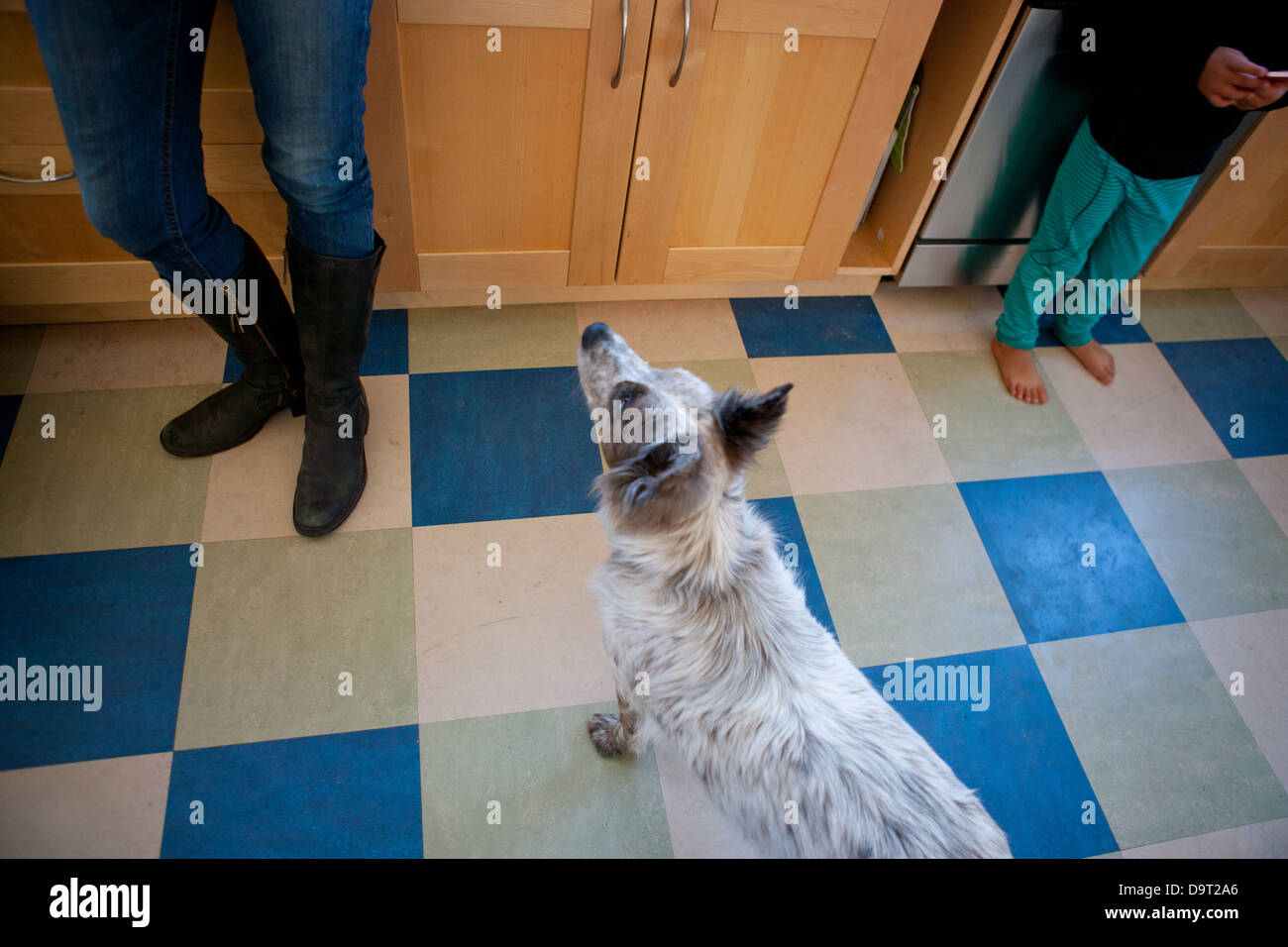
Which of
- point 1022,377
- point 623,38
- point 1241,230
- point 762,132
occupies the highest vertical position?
point 623,38

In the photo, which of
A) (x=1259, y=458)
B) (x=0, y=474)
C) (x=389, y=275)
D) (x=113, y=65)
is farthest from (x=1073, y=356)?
(x=0, y=474)

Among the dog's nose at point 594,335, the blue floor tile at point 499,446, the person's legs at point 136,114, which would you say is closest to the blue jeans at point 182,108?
the person's legs at point 136,114

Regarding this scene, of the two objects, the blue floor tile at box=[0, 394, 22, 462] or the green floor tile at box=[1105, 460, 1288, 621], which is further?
the green floor tile at box=[1105, 460, 1288, 621]

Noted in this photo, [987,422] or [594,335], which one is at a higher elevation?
[594,335]

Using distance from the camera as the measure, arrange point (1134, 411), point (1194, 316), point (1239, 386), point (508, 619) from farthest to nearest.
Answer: point (1194, 316) → point (1239, 386) → point (1134, 411) → point (508, 619)

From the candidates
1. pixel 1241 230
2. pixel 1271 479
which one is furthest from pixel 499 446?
pixel 1241 230

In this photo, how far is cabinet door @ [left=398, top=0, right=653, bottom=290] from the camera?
168cm

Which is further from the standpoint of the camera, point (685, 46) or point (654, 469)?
point (685, 46)

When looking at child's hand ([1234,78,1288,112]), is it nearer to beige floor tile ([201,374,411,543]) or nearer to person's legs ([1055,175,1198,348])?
person's legs ([1055,175,1198,348])

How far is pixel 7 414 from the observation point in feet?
6.33

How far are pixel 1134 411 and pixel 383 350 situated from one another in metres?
2.57

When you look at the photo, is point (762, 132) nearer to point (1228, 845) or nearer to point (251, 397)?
point (251, 397)

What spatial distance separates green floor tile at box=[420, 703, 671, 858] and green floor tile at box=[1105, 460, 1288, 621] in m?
1.71

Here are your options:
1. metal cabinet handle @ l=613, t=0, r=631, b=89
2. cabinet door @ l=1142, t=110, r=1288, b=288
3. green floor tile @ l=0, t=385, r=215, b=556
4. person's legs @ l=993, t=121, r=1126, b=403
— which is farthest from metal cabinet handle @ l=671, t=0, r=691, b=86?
cabinet door @ l=1142, t=110, r=1288, b=288
